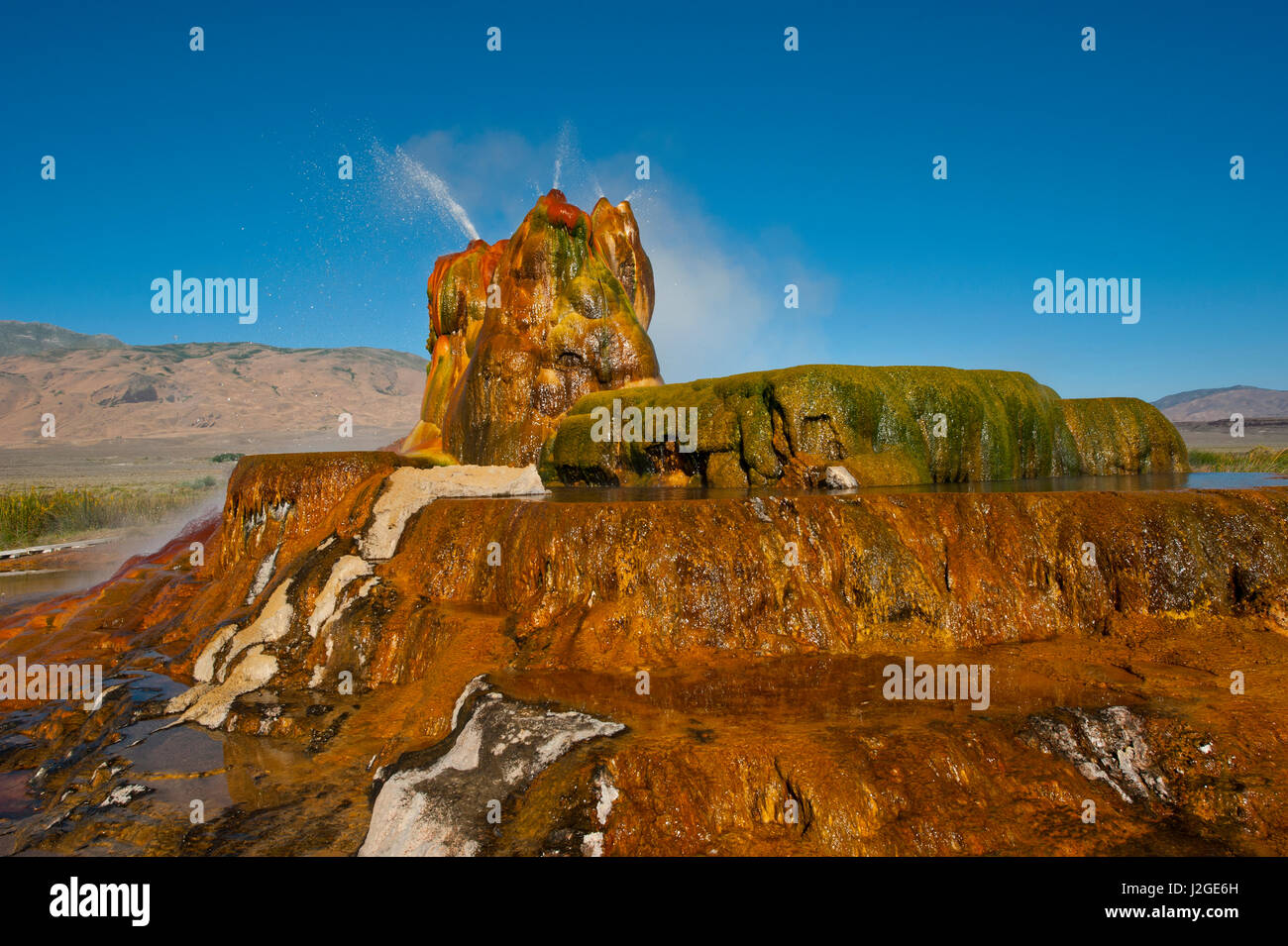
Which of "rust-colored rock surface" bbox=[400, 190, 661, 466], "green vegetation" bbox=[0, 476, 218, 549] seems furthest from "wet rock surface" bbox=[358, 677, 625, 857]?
"green vegetation" bbox=[0, 476, 218, 549]

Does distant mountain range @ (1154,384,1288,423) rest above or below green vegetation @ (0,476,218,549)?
above

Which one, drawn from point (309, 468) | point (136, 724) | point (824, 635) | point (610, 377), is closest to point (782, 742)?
point (824, 635)

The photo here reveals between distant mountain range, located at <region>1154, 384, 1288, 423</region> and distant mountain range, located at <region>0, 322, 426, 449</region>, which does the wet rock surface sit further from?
distant mountain range, located at <region>1154, 384, 1288, 423</region>

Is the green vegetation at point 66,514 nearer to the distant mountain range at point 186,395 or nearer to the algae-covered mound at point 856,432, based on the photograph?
the algae-covered mound at point 856,432

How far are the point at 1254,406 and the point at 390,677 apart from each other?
180 metres

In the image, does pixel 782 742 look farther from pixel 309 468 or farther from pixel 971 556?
pixel 309 468

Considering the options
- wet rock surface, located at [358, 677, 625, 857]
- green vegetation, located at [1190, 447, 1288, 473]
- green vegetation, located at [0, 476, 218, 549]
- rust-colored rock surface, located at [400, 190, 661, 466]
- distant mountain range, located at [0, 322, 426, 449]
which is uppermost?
distant mountain range, located at [0, 322, 426, 449]

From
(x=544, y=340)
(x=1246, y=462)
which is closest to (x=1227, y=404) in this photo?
(x=1246, y=462)

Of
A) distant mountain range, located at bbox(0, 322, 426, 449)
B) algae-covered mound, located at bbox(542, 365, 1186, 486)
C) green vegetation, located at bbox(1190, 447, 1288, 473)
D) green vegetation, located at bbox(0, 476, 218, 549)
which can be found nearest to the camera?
algae-covered mound, located at bbox(542, 365, 1186, 486)

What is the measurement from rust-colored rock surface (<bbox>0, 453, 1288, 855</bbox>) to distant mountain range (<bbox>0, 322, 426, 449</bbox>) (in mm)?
90203

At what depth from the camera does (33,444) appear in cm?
8981

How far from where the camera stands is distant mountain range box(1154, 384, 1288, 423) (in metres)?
136

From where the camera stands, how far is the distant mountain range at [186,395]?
100512 millimetres

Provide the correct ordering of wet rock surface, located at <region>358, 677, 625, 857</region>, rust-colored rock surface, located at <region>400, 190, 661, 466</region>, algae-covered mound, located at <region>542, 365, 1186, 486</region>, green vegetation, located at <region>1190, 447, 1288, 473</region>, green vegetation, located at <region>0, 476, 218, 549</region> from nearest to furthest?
1. wet rock surface, located at <region>358, 677, 625, 857</region>
2. algae-covered mound, located at <region>542, 365, 1186, 486</region>
3. rust-colored rock surface, located at <region>400, 190, 661, 466</region>
4. green vegetation, located at <region>1190, 447, 1288, 473</region>
5. green vegetation, located at <region>0, 476, 218, 549</region>
